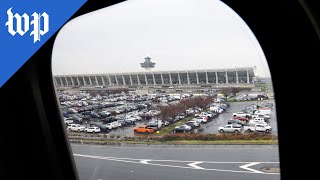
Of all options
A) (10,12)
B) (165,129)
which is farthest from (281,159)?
(10,12)

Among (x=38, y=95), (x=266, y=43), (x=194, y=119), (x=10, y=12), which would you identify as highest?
(x=10, y=12)

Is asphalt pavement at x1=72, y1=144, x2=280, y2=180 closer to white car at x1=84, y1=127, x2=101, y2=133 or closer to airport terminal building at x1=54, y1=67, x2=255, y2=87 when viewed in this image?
white car at x1=84, y1=127, x2=101, y2=133

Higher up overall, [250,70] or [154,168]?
[250,70]

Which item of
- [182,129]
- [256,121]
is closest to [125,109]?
[182,129]

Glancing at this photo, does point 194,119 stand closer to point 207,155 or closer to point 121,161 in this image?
point 207,155

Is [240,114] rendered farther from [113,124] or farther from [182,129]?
[113,124]

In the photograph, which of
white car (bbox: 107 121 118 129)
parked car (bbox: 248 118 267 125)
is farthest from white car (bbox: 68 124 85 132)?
parked car (bbox: 248 118 267 125)

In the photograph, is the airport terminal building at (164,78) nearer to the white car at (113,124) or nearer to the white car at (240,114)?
the white car at (240,114)
